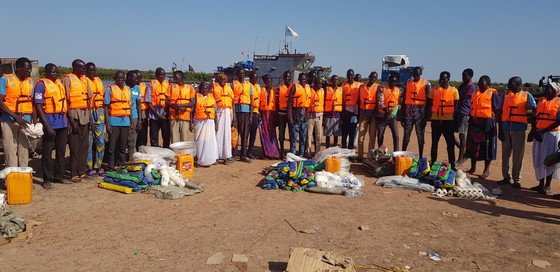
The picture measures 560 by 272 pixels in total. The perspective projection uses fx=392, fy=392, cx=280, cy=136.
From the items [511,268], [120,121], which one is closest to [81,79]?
[120,121]

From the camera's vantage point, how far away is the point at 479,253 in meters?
4.38

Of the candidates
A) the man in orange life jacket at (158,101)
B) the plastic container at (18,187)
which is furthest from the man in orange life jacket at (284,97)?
the plastic container at (18,187)

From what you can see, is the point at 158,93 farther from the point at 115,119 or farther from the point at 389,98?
the point at 389,98

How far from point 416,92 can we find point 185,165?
500 centimetres

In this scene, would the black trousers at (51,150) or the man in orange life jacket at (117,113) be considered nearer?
the black trousers at (51,150)

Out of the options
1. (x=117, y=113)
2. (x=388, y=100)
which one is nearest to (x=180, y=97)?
(x=117, y=113)

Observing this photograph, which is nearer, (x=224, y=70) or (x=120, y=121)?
(x=120, y=121)

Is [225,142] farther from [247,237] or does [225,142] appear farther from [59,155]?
[247,237]

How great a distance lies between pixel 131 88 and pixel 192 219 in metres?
3.65

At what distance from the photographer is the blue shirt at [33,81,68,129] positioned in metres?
5.95

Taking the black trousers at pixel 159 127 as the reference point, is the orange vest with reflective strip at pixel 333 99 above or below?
above

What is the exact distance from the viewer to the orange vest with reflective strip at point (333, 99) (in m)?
9.50

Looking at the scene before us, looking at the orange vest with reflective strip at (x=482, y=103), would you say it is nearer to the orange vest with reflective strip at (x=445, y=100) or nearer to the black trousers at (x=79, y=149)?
the orange vest with reflective strip at (x=445, y=100)

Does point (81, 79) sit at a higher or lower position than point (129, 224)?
higher
